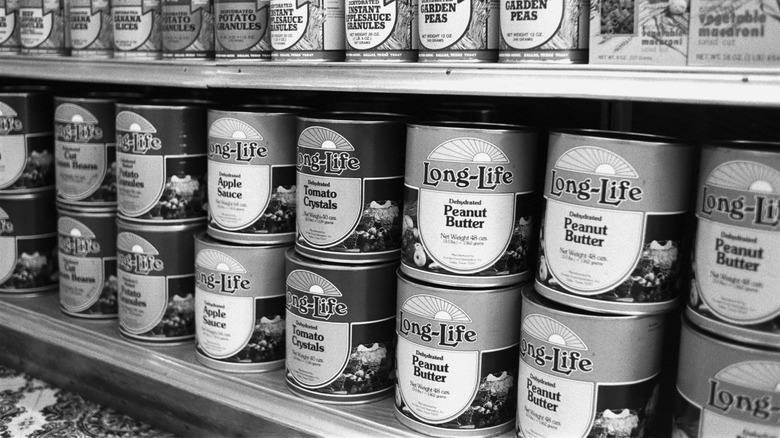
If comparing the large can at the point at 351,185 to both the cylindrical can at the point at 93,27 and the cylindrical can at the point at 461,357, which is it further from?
the cylindrical can at the point at 93,27

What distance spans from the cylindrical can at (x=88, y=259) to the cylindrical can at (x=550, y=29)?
3.61 feet

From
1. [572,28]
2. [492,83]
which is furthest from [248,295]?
[572,28]

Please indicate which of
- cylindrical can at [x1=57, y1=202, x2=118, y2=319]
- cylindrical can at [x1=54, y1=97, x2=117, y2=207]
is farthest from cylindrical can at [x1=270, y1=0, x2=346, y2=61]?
cylindrical can at [x1=57, y1=202, x2=118, y2=319]

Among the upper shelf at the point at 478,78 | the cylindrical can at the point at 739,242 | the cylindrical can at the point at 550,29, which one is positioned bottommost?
the cylindrical can at the point at 739,242

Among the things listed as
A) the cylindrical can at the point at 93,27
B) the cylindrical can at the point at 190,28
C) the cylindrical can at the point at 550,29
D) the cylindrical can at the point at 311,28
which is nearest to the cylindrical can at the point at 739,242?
the cylindrical can at the point at 550,29

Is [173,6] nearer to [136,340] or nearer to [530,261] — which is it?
[136,340]

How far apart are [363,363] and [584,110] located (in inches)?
26.9

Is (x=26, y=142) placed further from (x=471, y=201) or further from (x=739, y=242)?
(x=739, y=242)

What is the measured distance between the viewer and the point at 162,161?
1.66 m

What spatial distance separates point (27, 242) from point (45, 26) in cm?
54

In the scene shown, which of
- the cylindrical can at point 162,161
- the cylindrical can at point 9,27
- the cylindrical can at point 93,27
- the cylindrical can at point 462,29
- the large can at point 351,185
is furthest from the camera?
the cylindrical can at point 9,27

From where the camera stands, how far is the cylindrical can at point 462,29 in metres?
1.24

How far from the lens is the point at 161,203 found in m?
1.68

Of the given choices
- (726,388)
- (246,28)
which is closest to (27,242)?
→ (246,28)
